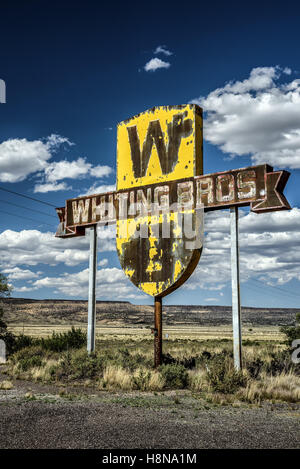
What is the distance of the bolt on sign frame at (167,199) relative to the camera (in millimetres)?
13372

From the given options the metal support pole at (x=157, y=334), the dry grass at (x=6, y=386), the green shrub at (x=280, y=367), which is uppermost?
the metal support pole at (x=157, y=334)

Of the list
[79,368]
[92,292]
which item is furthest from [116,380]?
[92,292]

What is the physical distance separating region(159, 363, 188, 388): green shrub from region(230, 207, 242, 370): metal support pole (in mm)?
1553

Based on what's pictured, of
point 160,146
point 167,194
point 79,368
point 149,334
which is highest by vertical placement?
point 160,146

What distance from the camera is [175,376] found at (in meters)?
13.1

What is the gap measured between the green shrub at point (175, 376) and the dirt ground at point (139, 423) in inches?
51.9

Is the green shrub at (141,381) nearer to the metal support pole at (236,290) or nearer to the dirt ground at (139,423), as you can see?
the dirt ground at (139,423)

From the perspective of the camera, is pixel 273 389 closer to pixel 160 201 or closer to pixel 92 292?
pixel 160 201

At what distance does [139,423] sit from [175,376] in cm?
494

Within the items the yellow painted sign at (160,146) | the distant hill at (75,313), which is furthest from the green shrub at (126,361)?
the distant hill at (75,313)

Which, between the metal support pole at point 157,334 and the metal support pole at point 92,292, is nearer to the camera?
the metal support pole at point 157,334
